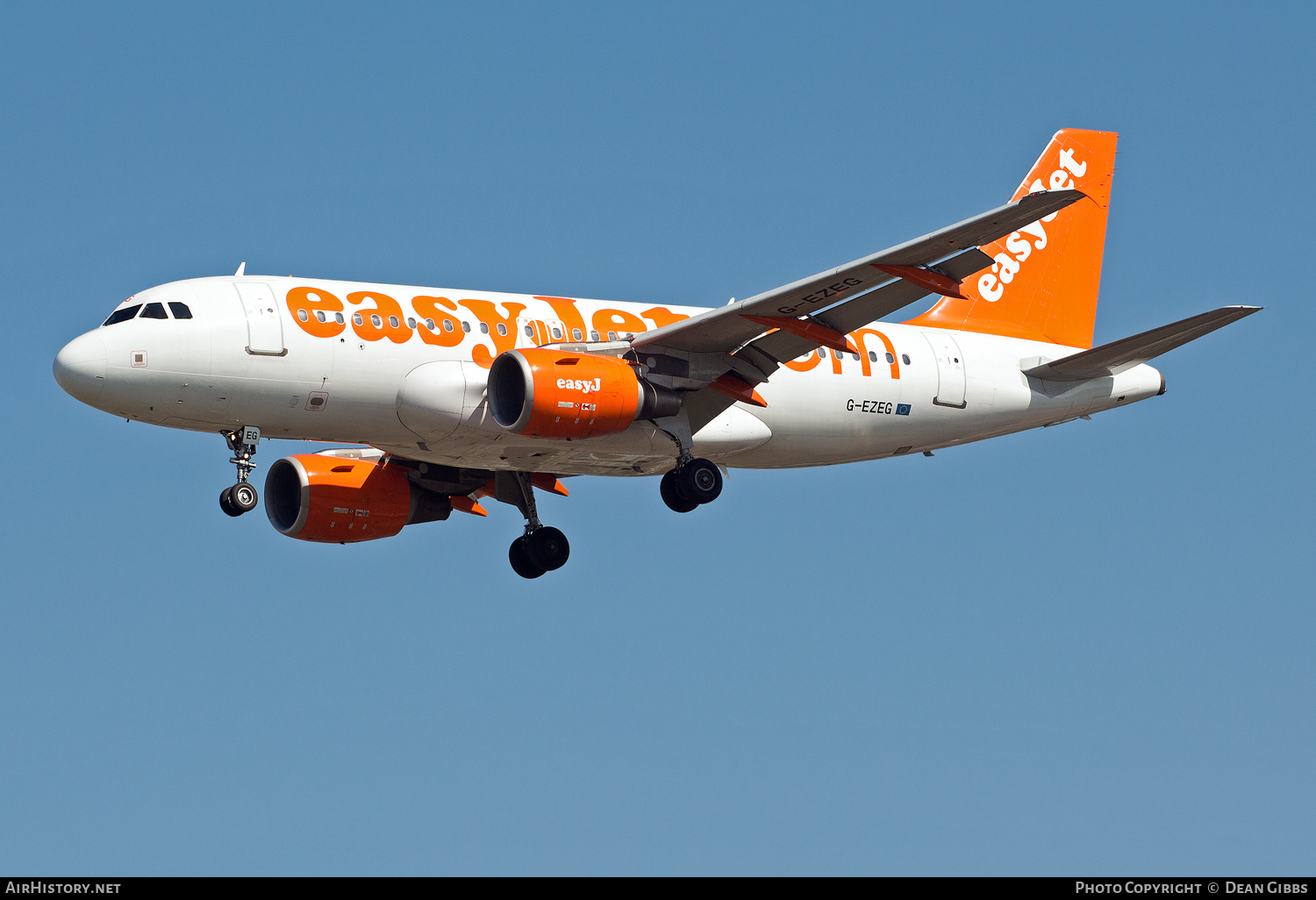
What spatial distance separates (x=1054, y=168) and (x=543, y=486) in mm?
14969

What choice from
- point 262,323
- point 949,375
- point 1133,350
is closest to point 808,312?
point 949,375

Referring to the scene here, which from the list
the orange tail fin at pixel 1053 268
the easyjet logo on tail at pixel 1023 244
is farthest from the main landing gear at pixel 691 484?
the easyjet logo on tail at pixel 1023 244

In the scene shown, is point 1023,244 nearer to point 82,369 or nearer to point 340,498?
point 340,498

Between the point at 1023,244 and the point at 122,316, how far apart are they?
21.0 metres

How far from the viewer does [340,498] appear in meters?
38.2

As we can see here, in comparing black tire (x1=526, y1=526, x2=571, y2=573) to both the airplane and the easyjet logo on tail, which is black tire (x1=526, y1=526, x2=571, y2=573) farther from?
the easyjet logo on tail

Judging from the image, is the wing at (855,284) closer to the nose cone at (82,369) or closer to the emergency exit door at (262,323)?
the emergency exit door at (262,323)

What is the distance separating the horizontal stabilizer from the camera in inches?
1344

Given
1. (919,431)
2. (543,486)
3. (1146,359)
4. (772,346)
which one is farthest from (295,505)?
(1146,359)

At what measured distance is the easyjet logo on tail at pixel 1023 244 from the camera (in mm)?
41000

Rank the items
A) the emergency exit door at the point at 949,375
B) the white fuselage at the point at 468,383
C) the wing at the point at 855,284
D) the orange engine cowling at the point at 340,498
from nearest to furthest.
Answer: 1. the wing at the point at 855,284
2. the white fuselage at the point at 468,383
3. the orange engine cowling at the point at 340,498
4. the emergency exit door at the point at 949,375

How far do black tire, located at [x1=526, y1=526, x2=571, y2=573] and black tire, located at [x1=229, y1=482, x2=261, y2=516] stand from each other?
27.1 ft

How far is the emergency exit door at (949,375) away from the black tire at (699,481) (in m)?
5.91

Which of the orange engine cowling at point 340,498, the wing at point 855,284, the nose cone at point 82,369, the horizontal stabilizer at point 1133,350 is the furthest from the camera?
the orange engine cowling at point 340,498
